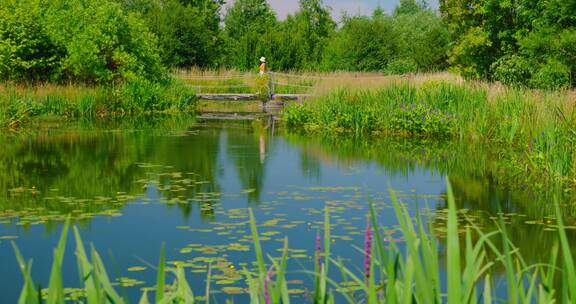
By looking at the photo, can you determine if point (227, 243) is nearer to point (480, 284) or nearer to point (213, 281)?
point (213, 281)

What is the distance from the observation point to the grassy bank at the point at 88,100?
15827 millimetres

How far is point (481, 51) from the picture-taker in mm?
26438

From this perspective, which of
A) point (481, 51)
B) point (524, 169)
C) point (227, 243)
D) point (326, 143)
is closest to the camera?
point (227, 243)

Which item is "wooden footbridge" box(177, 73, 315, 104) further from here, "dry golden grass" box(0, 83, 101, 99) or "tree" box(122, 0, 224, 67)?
"dry golden grass" box(0, 83, 101, 99)

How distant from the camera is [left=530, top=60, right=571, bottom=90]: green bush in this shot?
16603 mm

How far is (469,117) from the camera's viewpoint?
13.6 meters

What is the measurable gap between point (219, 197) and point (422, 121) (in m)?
7.16

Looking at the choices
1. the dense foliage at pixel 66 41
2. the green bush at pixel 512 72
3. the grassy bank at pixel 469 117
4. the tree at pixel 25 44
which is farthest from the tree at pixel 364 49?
the grassy bank at pixel 469 117

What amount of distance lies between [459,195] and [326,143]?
18.1ft

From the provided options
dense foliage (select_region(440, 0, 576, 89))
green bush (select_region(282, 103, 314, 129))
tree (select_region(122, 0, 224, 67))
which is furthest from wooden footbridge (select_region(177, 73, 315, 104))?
green bush (select_region(282, 103, 314, 129))

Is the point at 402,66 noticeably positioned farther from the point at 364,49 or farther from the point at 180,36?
the point at 180,36

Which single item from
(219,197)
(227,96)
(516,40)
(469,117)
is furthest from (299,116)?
(516,40)

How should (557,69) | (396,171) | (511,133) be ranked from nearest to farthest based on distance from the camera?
(396,171)
(511,133)
(557,69)

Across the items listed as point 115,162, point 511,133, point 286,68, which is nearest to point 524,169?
point 511,133
